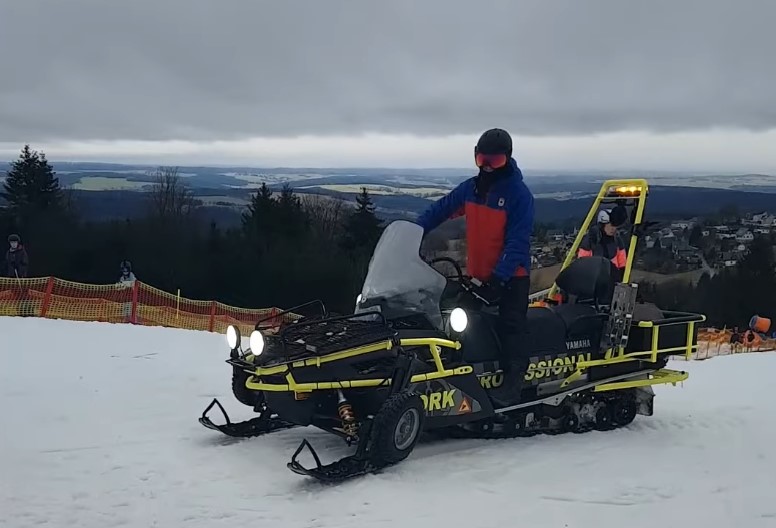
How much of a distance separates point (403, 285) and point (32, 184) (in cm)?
4874

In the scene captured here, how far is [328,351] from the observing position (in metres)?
5.40

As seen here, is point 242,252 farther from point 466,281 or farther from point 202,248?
point 466,281

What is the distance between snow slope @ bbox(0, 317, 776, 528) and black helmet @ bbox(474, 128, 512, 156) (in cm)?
227

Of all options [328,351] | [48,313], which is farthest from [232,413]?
[48,313]

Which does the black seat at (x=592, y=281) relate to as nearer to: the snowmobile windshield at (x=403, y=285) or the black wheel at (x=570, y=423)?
the black wheel at (x=570, y=423)

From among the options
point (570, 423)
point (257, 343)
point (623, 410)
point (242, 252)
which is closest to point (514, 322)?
point (570, 423)

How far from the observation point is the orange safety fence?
15664 mm

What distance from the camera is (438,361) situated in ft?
19.2

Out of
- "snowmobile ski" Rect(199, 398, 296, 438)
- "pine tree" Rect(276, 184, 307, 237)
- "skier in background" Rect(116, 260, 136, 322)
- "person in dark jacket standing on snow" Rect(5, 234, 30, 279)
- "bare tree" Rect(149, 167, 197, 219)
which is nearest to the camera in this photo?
"snowmobile ski" Rect(199, 398, 296, 438)

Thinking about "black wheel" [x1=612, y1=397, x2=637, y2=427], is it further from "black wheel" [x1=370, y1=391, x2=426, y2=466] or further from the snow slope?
"black wheel" [x1=370, y1=391, x2=426, y2=466]

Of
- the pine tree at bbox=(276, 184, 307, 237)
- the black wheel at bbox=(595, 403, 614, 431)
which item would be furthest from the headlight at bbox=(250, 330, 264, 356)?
the pine tree at bbox=(276, 184, 307, 237)

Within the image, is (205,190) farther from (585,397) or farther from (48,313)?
(585,397)

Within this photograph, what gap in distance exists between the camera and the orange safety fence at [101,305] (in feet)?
51.4

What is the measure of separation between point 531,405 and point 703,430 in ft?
5.25
